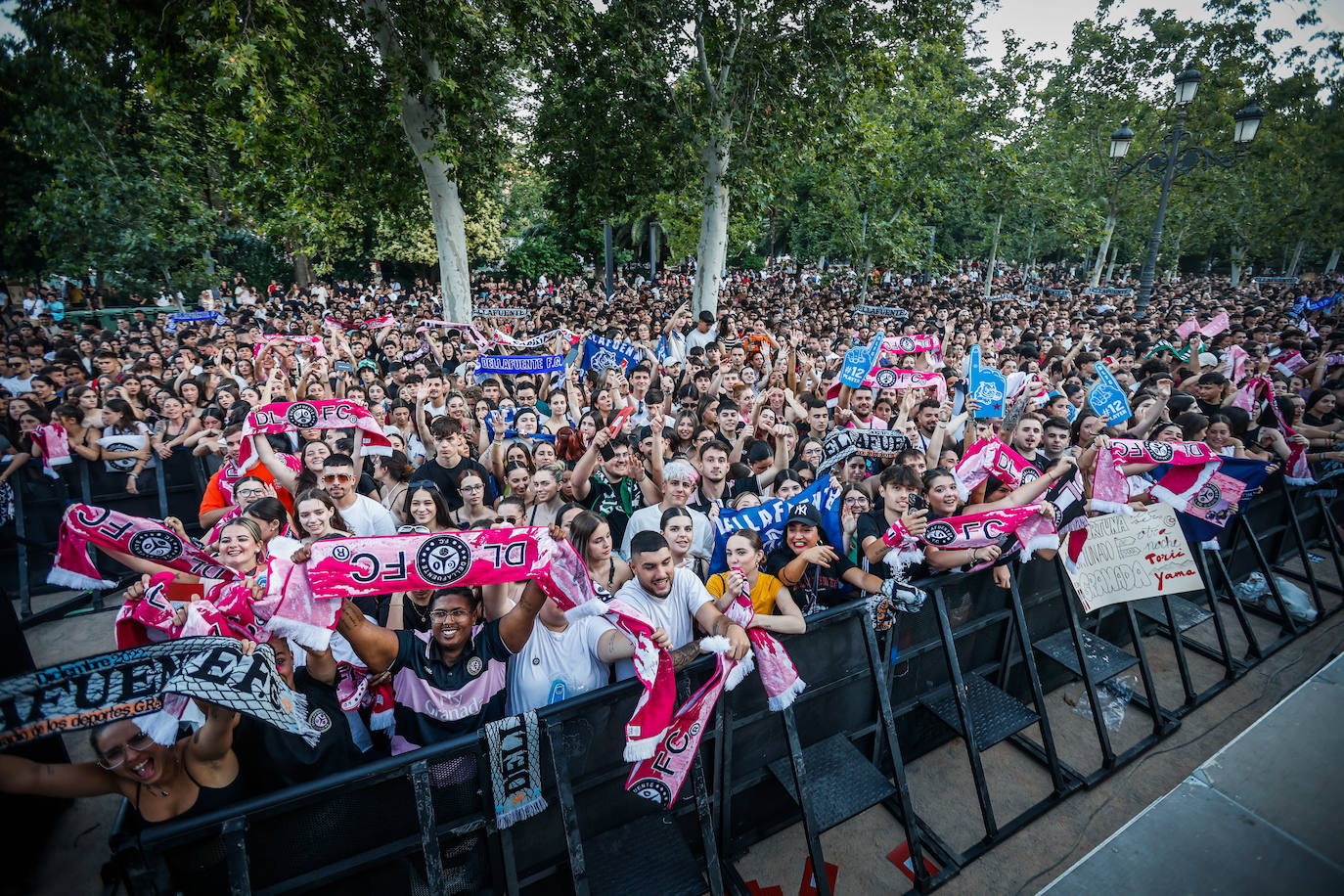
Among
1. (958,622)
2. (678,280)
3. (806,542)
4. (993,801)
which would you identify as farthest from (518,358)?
(678,280)

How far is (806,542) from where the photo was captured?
4.13m

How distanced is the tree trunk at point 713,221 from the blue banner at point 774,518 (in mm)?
10084

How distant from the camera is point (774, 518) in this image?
427 centimetres

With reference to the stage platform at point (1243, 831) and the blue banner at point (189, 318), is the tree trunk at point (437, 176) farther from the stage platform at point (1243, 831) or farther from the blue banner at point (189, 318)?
the stage platform at point (1243, 831)

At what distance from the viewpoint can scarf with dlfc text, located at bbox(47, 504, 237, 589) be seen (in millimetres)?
3705

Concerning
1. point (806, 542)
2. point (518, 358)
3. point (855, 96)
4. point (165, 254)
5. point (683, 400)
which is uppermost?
point (855, 96)

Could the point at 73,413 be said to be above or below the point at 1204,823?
above

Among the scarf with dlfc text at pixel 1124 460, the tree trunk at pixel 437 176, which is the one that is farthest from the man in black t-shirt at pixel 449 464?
the tree trunk at pixel 437 176

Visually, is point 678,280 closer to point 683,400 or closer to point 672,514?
point 683,400

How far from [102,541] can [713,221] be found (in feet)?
43.8

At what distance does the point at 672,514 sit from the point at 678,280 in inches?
1273

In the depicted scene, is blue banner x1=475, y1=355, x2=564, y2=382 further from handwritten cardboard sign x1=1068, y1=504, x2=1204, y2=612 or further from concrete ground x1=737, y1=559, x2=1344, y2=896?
handwritten cardboard sign x1=1068, y1=504, x2=1204, y2=612

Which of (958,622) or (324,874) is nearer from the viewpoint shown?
(324,874)

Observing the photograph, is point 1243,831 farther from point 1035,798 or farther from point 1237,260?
point 1237,260
